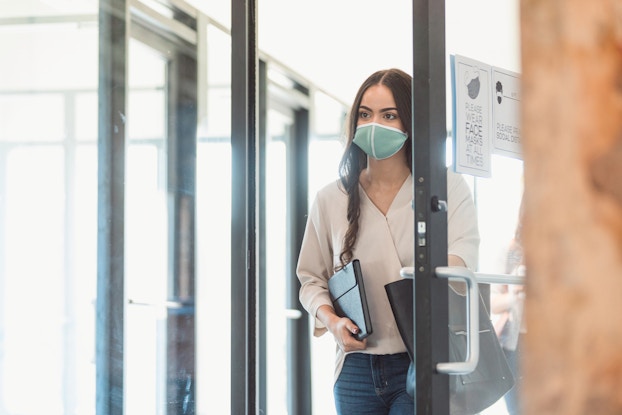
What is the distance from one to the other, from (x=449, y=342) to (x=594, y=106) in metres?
1.37

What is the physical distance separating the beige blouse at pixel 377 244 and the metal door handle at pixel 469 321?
0.10 metres

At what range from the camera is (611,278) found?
0.60 meters

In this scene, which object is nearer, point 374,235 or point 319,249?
point 374,235

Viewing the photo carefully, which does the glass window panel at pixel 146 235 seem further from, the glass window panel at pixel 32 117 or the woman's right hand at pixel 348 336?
the woman's right hand at pixel 348 336

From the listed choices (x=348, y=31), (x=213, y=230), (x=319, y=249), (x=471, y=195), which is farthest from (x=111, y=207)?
(x=348, y=31)

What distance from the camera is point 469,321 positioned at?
190cm

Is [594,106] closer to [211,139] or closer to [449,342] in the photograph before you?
[449,342]

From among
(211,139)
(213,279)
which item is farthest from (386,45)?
(213,279)

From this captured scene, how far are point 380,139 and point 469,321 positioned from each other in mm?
453

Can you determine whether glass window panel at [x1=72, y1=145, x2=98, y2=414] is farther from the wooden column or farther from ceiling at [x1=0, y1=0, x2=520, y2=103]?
the wooden column

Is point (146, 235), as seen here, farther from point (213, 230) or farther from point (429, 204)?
point (429, 204)

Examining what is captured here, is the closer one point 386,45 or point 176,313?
point 176,313

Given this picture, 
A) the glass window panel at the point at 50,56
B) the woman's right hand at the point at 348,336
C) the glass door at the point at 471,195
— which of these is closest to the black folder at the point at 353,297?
the woman's right hand at the point at 348,336

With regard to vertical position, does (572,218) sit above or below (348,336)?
above
